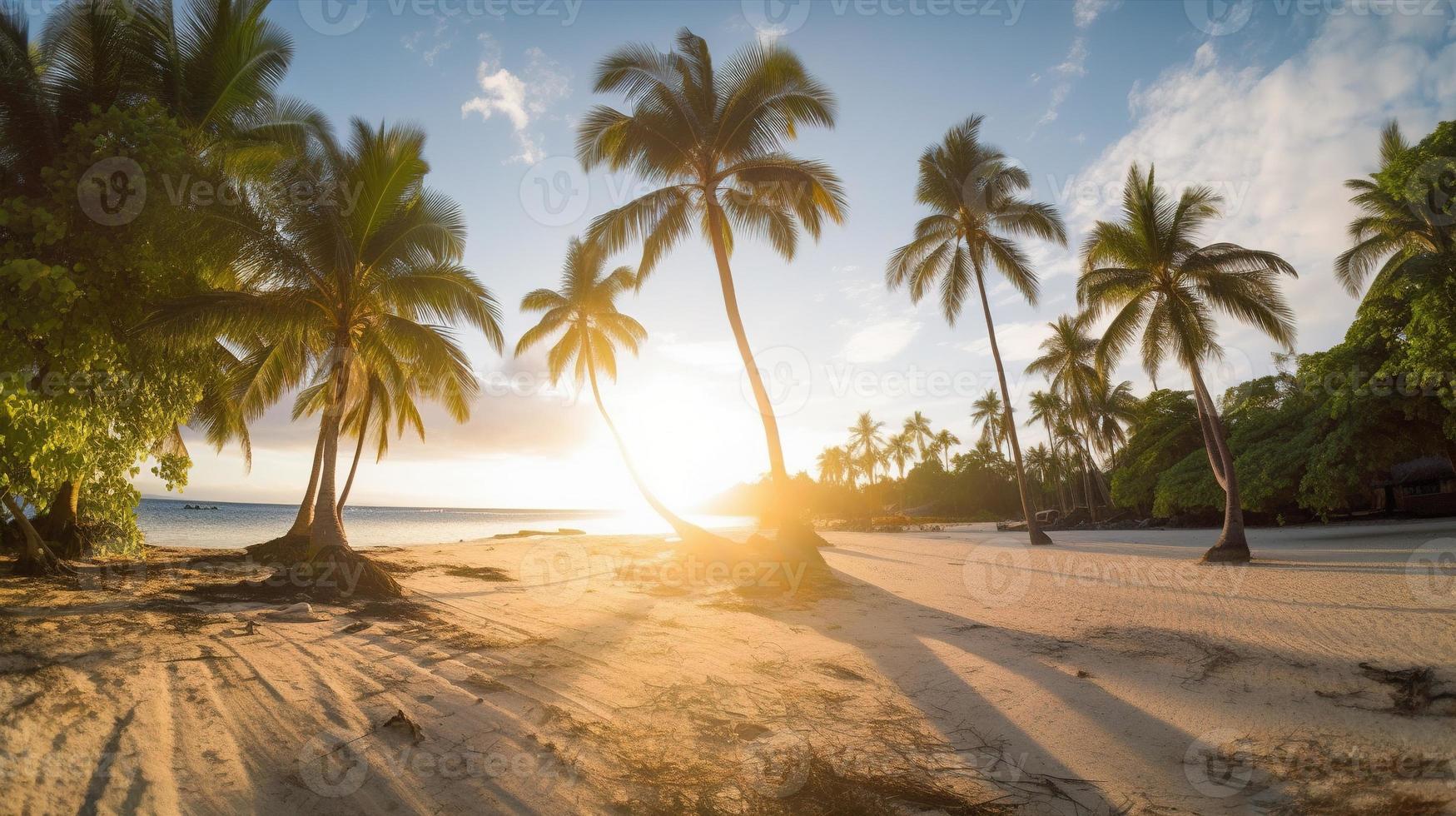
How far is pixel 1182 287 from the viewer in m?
14.8

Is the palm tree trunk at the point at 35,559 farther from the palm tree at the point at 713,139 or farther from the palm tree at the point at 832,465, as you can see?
the palm tree at the point at 832,465

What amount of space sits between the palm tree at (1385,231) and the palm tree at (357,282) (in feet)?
78.8

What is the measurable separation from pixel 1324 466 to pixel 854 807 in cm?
2061

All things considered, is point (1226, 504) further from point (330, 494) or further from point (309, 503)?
point (309, 503)

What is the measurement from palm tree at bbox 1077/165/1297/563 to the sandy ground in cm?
705

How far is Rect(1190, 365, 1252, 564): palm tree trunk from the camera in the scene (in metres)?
12.6

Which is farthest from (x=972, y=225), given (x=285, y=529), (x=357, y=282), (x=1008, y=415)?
(x=285, y=529)

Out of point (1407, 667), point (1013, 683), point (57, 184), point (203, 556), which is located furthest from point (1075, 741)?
point (203, 556)

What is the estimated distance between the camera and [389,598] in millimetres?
8250

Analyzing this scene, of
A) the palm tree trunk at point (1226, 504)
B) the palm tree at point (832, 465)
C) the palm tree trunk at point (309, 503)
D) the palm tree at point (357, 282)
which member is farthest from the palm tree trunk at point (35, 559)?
the palm tree at point (832, 465)

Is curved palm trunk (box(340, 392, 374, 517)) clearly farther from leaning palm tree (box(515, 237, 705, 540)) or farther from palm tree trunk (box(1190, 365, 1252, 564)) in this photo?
palm tree trunk (box(1190, 365, 1252, 564))

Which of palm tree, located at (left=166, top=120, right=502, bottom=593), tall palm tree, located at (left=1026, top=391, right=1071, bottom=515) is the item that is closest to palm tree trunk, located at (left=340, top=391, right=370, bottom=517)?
palm tree, located at (left=166, top=120, right=502, bottom=593)

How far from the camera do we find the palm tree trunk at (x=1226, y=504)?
41.2 feet

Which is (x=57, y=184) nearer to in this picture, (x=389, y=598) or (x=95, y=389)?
(x=95, y=389)
